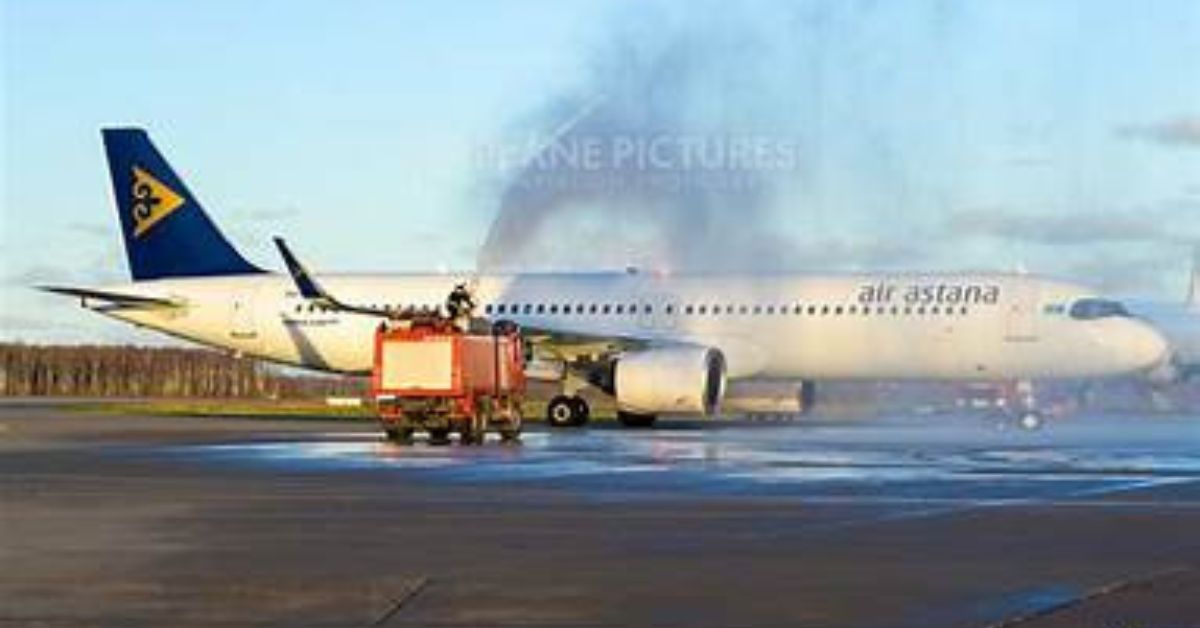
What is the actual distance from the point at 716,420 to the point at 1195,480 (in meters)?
29.4

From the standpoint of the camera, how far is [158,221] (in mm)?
54781

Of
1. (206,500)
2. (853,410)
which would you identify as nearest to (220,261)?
(853,410)

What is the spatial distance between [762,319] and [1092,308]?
24.1ft

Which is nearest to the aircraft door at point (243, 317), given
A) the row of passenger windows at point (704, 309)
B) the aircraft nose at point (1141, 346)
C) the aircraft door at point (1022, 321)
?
the row of passenger windows at point (704, 309)

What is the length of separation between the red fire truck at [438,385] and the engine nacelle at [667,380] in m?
5.61

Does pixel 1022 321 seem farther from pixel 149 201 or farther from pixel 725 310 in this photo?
pixel 149 201

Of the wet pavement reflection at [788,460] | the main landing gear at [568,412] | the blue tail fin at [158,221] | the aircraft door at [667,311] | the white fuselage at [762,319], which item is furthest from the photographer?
the blue tail fin at [158,221]

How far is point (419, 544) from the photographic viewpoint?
1647 cm

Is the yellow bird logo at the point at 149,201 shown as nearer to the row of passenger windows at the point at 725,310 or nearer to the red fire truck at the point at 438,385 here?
the row of passenger windows at the point at 725,310

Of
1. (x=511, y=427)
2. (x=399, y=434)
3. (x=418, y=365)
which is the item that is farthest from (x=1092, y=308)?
(x=399, y=434)

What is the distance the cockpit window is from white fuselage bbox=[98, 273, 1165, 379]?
146mm

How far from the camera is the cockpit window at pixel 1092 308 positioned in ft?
151

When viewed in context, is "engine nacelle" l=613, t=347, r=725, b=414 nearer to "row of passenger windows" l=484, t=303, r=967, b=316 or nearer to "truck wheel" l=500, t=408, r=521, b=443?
"row of passenger windows" l=484, t=303, r=967, b=316

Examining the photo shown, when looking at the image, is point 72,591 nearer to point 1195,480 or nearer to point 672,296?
point 1195,480
